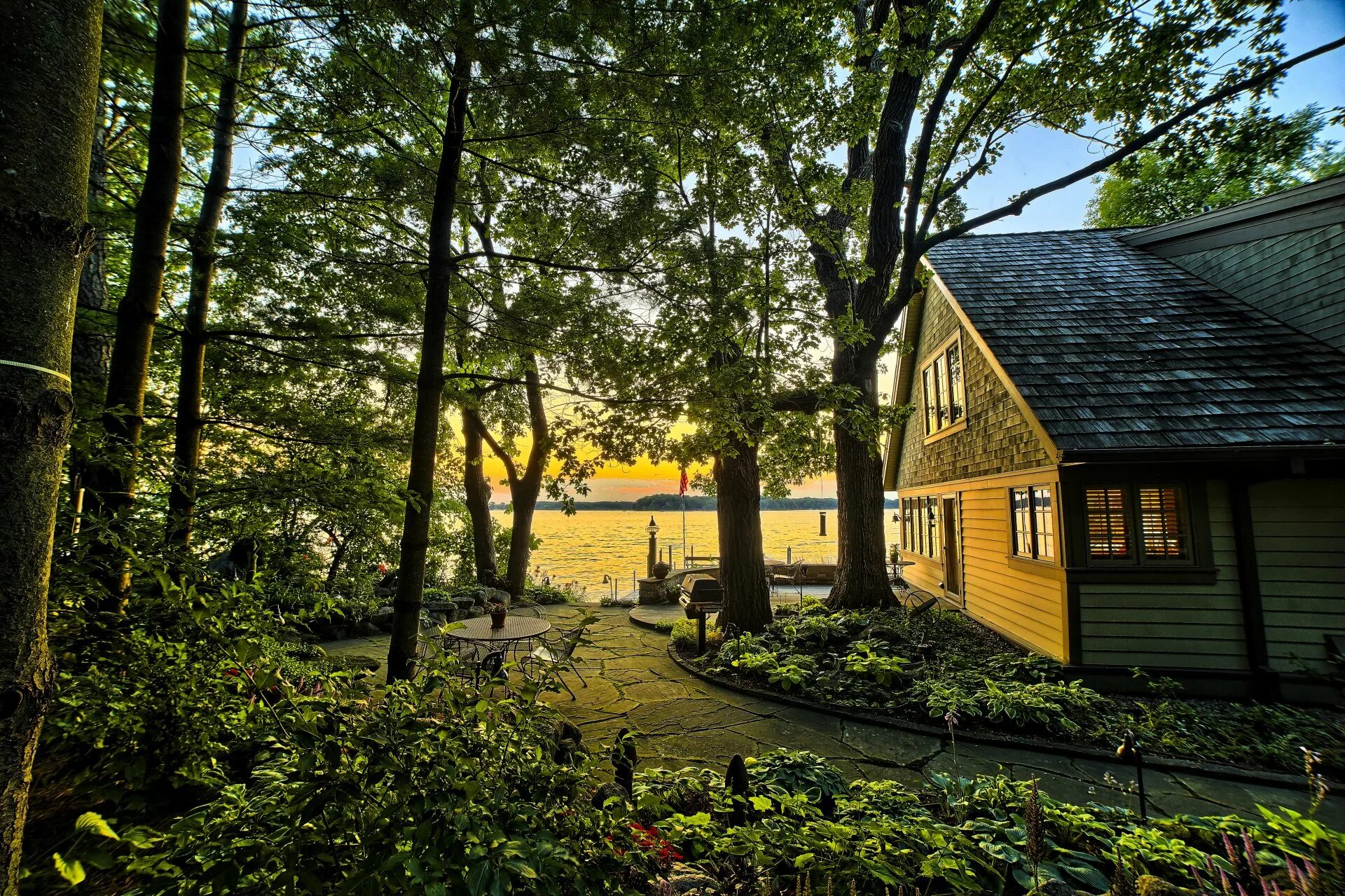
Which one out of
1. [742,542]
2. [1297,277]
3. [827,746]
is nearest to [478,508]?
[742,542]

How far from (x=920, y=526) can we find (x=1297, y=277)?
8.61 metres

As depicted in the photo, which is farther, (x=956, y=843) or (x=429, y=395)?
(x=429, y=395)

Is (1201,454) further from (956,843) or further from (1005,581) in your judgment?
(956,843)

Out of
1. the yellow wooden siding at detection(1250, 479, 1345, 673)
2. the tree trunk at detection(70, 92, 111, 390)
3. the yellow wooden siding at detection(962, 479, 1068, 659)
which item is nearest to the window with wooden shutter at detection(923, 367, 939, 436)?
the yellow wooden siding at detection(962, 479, 1068, 659)

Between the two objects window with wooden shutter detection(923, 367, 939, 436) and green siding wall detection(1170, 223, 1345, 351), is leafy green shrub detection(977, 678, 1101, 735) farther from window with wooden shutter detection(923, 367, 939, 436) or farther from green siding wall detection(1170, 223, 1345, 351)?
window with wooden shutter detection(923, 367, 939, 436)

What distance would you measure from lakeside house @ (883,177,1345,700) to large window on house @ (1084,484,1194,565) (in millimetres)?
22

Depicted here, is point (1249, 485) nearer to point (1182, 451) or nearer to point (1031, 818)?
point (1182, 451)

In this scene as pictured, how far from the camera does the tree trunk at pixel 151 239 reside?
2875 millimetres

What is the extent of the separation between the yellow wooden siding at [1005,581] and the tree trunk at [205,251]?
944 centimetres

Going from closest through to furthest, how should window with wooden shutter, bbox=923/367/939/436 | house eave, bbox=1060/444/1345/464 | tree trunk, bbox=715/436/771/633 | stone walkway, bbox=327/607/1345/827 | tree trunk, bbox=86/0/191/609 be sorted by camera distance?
tree trunk, bbox=86/0/191/609 < stone walkway, bbox=327/607/1345/827 < house eave, bbox=1060/444/1345/464 < tree trunk, bbox=715/436/771/633 < window with wooden shutter, bbox=923/367/939/436

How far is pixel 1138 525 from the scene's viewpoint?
21.7 feet

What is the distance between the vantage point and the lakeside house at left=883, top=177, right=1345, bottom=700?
6.13 m

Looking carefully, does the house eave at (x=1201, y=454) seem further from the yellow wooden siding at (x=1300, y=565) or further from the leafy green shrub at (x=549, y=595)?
the leafy green shrub at (x=549, y=595)

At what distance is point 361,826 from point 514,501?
43.6 feet
